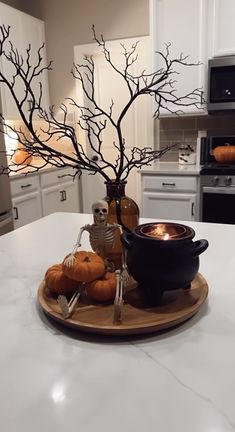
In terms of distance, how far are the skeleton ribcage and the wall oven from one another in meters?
2.06

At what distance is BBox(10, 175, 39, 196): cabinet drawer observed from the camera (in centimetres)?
303

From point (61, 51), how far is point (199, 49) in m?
1.63

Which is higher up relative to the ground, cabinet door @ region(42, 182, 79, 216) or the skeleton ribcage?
the skeleton ribcage

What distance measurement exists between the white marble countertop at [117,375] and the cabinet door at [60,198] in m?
2.61

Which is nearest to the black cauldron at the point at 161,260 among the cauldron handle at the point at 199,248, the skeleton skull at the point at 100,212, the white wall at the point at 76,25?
the cauldron handle at the point at 199,248

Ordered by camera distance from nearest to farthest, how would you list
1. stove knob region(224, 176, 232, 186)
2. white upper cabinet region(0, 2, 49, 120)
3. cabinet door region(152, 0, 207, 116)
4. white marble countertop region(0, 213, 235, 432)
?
1. white marble countertop region(0, 213, 235, 432)
2. stove knob region(224, 176, 232, 186)
3. cabinet door region(152, 0, 207, 116)
4. white upper cabinet region(0, 2, 49, 120)

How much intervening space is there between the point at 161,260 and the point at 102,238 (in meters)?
0.21

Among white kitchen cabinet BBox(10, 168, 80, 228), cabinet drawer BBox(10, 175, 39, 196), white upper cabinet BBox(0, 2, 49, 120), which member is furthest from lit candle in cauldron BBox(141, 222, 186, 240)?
white upper cabinet BBox(0, 2, 49, 120)

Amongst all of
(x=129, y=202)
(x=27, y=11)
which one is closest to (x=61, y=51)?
(x=27, y=11)

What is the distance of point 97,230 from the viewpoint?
0.93m

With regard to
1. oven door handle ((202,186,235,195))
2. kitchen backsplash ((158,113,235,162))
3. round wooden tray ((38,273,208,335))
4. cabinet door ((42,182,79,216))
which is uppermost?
kitchen backsplash ((158,113,235,162))

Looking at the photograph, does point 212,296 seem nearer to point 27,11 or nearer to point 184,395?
point 184,395

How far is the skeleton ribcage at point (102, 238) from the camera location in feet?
3.03

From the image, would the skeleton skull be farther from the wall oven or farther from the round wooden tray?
the wall oven
